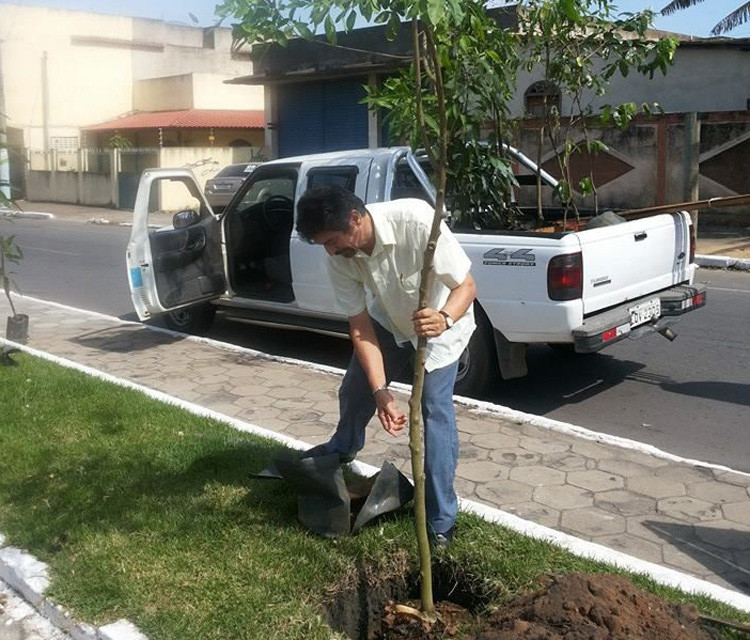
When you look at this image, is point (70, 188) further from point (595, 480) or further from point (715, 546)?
point (715, 546)

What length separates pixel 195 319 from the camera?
9.59 meters

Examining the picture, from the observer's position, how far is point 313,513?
428 centimetres

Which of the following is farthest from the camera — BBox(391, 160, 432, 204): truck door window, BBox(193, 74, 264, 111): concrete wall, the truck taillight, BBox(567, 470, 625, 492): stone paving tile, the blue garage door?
BBox(193, 74, 264, 111): concrete wall

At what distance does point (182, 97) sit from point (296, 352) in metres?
30.4

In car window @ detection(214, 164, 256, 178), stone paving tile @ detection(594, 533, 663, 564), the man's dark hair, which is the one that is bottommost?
stone paving tile @ detection(594, 533, 663, 564)

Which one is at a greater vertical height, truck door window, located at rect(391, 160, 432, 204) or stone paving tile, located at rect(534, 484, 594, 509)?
truck door window, located at rect(391, 160, 432, 204)

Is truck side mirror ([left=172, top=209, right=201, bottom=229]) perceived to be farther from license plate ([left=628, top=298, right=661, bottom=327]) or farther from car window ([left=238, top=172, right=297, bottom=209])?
license plate ([left=628, top=298, right=661, bottom=327])

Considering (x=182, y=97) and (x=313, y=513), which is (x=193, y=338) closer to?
(x=313, y=513)

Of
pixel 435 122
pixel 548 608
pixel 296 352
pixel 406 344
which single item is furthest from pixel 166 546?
pixel 296 352

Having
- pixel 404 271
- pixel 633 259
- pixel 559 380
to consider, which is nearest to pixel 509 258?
pixel 633 259

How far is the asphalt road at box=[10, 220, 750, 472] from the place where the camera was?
6.23m

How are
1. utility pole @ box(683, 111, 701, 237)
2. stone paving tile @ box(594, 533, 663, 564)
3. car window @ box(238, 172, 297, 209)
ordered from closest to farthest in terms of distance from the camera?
stone paving tile @ box(594, 533, 663, 564) → car window @ box(238, 172, 297, 209) → utility pole @ box(683, 111, 701, 237)

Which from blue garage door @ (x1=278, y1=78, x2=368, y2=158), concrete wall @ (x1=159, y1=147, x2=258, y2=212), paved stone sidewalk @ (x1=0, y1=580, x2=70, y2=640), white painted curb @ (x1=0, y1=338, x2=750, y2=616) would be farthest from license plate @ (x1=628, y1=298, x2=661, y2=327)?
concrete wall @ (x1=159, y1=147, x2=258, y2=212)

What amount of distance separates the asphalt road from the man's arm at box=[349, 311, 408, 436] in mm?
2550
